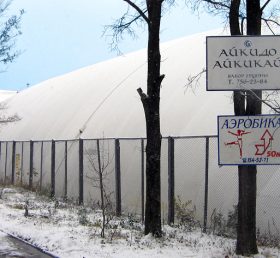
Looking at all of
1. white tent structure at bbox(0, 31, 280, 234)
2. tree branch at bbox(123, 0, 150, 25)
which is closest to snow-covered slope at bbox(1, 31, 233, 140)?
white tent structure at bbox(0, 31, 280, 234)

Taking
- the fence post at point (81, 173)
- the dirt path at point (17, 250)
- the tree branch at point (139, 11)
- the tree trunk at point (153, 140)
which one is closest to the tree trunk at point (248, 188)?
the tree trunk at point (153, 140)

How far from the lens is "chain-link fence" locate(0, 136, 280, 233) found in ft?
38.3

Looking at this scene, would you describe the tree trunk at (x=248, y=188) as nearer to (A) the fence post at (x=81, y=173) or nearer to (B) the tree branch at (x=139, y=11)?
(B) the tree branch at (x=139, y=11)

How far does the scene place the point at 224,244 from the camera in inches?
393

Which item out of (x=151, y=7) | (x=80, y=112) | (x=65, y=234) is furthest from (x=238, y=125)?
(x=80, y=112)

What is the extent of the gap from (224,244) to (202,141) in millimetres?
4159

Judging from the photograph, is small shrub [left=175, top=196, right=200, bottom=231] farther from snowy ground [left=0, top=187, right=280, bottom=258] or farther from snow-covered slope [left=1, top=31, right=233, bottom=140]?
snow-covered slope [left=1, top=31, right=233, bottom=140]

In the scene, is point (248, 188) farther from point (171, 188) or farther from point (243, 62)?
point (171, 188)

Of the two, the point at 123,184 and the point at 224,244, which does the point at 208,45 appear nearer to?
the point at 224,244

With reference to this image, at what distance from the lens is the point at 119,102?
2169cm

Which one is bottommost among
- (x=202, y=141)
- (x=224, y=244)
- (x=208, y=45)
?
(x=224, y=244)

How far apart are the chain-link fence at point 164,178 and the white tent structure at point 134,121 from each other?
0.03 metres

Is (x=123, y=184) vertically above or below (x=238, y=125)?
below

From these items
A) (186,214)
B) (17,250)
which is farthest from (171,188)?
(17,250)
